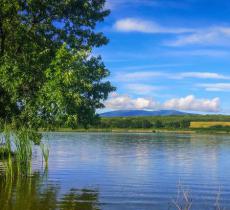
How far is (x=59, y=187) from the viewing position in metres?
34.1

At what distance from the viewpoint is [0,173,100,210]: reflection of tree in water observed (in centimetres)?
2644

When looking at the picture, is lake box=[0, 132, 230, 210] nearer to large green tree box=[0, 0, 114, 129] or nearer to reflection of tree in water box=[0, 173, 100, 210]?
reflection of tree in water box=[0, 173, 100, 210]

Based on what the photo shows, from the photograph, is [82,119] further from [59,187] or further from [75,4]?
[75,4]

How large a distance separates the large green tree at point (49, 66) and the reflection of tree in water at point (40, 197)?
452cm

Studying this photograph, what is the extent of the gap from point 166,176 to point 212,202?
14.3m

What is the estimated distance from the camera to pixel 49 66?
33000 mm

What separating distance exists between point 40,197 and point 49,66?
943cm

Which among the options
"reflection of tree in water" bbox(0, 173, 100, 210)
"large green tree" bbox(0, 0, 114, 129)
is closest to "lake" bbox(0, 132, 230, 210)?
"reflection of tree in water" bbox(0, 173, 100, 210)

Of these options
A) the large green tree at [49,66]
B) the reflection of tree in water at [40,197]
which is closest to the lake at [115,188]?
the reflection of tree in water at [40,197]

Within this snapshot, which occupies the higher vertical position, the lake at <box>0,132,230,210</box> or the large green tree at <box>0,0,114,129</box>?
the large green tree at <box>0,0,114,129</box>

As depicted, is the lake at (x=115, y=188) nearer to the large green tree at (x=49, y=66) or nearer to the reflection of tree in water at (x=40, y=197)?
the reflection of tree in water at (x=40, y=197)

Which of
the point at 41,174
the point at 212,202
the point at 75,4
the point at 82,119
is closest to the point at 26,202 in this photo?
the point at 82,119

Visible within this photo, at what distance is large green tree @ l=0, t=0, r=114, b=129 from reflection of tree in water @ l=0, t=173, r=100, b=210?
4.52 m

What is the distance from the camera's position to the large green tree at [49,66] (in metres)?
30.6
